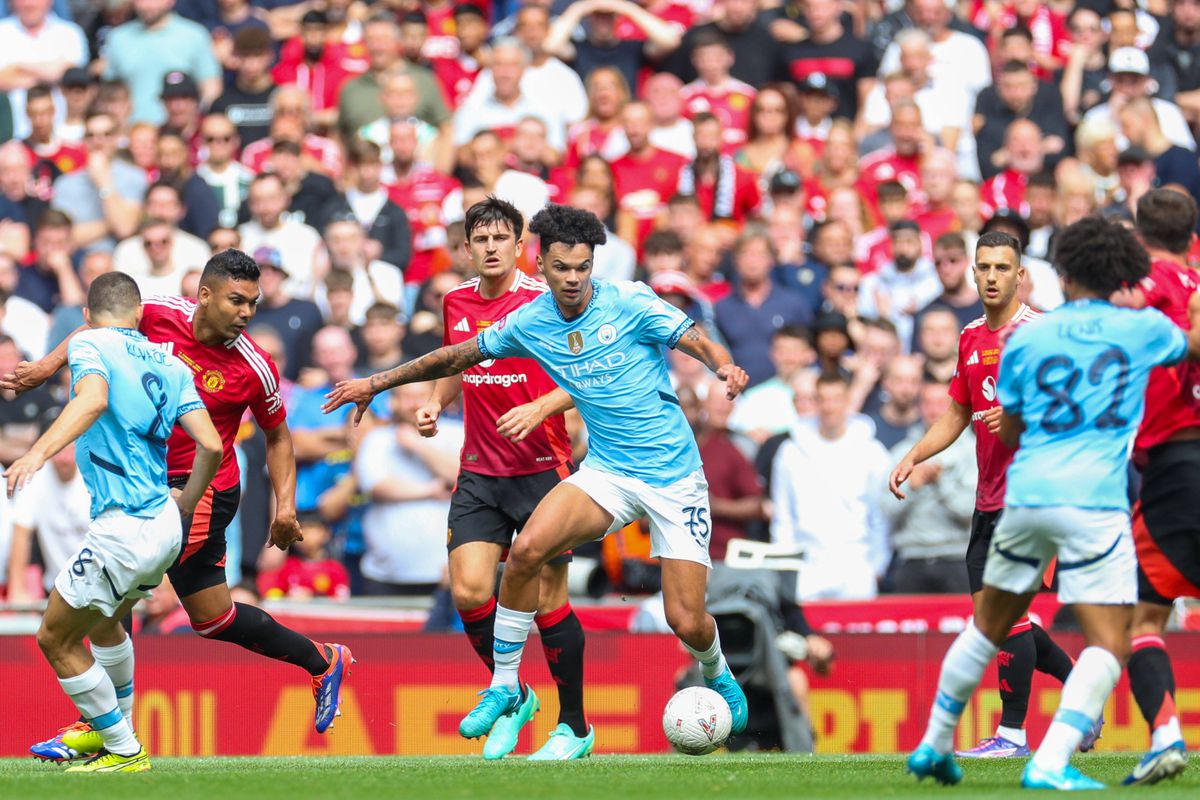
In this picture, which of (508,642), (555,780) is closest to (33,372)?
(508,642)

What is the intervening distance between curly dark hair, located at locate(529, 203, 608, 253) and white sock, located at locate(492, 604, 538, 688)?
6.45 ft

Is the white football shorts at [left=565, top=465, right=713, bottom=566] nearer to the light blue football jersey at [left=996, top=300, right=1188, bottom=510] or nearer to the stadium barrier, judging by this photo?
the light blue football jersey at [left=996, top=300, right=1188, bottom=510]

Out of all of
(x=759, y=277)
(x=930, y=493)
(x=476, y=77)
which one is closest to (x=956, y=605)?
(x=930, y=493)

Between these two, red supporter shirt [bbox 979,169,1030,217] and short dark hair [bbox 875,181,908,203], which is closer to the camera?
short dark hair [bbox 875,181,908,203]

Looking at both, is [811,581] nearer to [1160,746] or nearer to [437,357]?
[437,357]

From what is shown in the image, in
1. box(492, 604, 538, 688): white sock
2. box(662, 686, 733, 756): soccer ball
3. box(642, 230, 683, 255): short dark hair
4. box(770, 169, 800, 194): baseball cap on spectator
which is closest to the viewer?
box(492, 604, 538, 688): white sock

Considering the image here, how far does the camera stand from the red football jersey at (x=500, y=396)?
11000 millimetres

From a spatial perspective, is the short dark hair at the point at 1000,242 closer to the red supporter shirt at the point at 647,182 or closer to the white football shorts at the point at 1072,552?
the white football shorts at the point at 1072,552

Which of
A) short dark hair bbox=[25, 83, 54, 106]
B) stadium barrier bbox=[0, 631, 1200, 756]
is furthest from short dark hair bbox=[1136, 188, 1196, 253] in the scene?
short dark hair bbox=[25, 83, 54, 106]

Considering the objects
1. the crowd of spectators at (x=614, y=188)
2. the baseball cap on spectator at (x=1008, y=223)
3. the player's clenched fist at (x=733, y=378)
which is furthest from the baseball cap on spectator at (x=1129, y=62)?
the player's clenched fist at (x=733, y=378)

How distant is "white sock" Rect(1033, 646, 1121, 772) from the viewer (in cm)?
802

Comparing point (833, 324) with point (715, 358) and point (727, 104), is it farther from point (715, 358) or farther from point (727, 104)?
point (715, 358)

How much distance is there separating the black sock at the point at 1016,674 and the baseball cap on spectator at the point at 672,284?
5.53 metres

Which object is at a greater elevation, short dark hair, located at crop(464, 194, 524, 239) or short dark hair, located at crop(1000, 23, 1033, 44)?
short dark hair, located at crop(1000, 23, 1033, 44)
